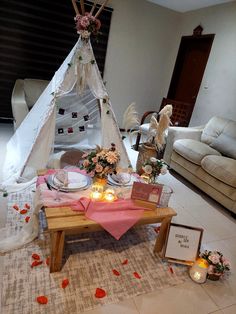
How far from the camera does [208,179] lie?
2.67 meters

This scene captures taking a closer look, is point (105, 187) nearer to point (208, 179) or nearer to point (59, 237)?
point (59, 237)

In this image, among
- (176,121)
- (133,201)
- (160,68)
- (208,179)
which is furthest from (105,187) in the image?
(160,68)

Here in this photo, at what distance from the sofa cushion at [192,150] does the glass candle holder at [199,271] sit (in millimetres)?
1407

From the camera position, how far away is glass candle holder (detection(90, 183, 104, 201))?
1.63 metres

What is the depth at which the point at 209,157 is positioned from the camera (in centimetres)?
270

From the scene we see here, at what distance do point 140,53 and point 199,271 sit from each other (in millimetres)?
4116

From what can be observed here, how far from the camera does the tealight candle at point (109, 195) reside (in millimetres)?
1637

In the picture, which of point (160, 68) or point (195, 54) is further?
point (160, 68)

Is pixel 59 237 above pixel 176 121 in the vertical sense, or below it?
below

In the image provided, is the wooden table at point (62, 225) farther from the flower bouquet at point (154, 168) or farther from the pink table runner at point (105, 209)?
the flower bouquet at point (154, 168)

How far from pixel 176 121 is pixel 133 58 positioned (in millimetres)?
1536

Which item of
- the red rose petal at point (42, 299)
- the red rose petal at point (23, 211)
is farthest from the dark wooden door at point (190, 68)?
the red rose petal at point (42, 299)

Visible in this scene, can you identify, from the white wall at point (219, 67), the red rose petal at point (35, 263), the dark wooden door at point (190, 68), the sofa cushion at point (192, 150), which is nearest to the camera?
the red rose petal at point (35, 263)

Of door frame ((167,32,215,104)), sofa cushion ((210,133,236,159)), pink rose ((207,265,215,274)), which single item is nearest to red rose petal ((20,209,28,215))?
pink rose ((207,265,215,274))
